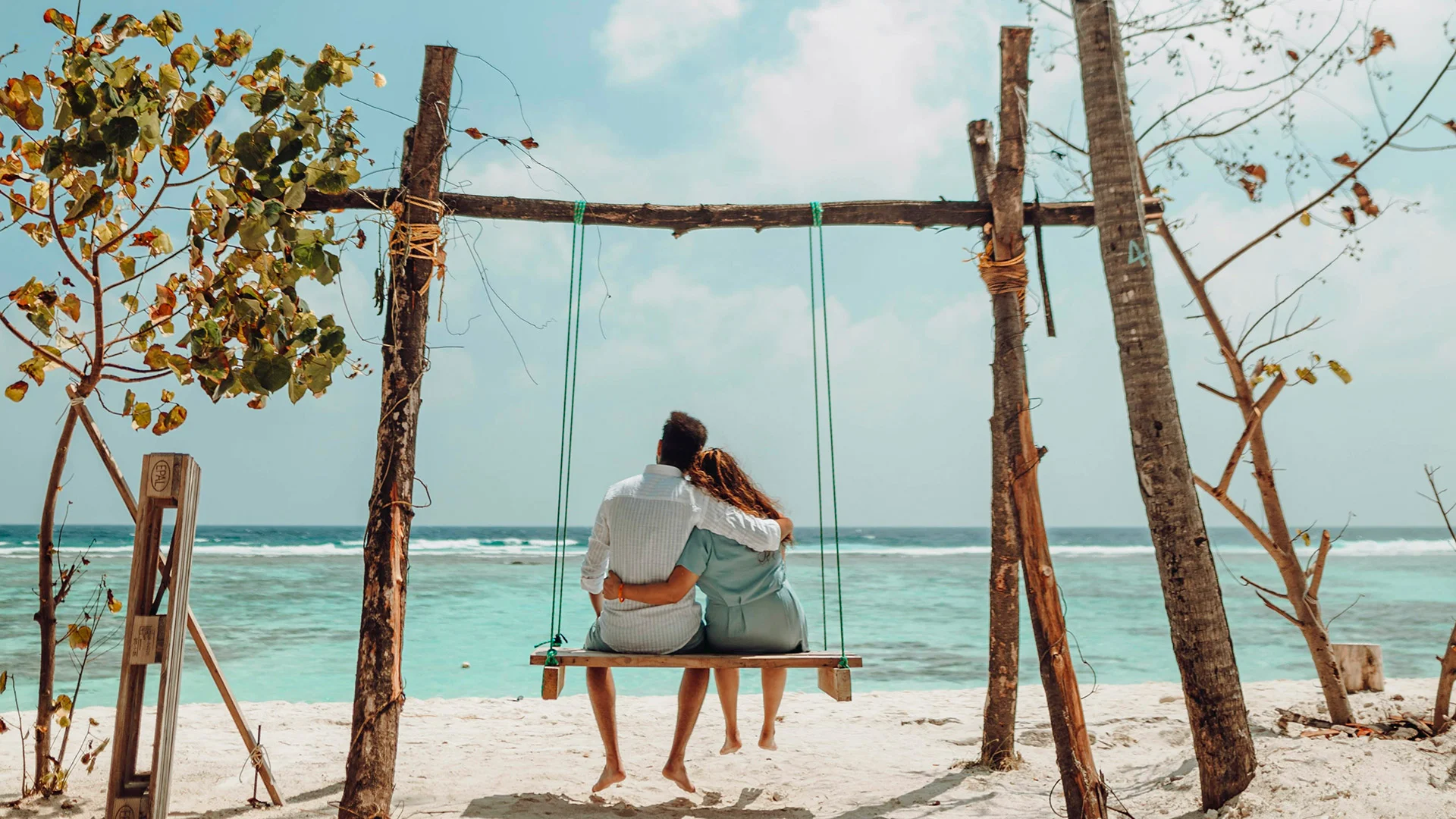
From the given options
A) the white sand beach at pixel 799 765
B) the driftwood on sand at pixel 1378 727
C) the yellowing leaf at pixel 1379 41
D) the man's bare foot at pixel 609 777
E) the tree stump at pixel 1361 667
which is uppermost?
the yellowing leaf at pixel 1379 41

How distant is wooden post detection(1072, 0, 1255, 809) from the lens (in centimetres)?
336

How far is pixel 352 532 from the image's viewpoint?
42094 millimetres

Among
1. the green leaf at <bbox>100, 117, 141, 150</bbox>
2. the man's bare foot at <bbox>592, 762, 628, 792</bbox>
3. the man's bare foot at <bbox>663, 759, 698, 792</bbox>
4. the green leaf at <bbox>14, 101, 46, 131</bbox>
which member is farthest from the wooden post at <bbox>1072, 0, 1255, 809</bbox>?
the green leaf at <bbox>14, 101, 46, 131</bbox>

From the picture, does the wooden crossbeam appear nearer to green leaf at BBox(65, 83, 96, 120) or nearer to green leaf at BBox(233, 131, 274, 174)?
green leaf at BBox(233, 131, 274, 174)

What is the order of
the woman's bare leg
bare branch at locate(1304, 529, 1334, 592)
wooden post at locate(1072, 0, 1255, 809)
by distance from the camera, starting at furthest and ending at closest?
1. bare branch at locate(1304, 529, 1334, 592)
2. the woman's bare leg
3. wooden post at locate(1072, 0, 1255, 809)

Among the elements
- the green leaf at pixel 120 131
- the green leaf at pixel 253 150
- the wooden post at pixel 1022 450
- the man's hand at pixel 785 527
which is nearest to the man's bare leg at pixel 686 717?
the man's hand at pixel 785 527

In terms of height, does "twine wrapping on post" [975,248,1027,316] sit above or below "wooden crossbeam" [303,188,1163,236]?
below

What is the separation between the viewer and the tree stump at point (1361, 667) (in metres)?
5.36

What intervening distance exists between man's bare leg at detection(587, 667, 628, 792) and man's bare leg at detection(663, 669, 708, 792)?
0.21 metres

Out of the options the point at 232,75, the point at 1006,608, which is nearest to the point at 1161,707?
the point at 1006,608

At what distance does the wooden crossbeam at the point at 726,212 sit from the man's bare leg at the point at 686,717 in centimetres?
186

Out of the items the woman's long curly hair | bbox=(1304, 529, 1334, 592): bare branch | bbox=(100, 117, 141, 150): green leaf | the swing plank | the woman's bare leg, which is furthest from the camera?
bbox=(1304, 529, 1334, 592): bare branch

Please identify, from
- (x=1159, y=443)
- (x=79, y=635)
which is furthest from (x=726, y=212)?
(x=79, y=635)

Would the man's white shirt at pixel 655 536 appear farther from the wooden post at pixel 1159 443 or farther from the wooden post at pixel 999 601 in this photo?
the wooden post at pixel 1159 443
